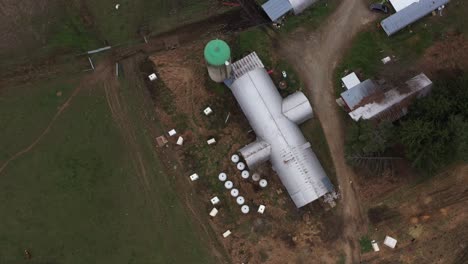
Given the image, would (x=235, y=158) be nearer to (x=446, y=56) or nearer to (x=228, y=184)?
(x=228, y=184)

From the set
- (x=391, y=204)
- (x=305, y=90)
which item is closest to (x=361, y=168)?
(x=391, y=204)

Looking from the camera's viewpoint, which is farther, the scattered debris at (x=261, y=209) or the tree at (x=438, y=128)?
the scattered debris at (x=261, y=209)

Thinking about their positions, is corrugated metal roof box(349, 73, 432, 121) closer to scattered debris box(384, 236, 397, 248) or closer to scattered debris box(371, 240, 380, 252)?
scattered debris box(384, 236, 397, 248)

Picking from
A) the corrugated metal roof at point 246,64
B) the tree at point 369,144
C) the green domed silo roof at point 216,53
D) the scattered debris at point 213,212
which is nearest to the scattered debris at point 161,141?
the scattered debris at point 213,212

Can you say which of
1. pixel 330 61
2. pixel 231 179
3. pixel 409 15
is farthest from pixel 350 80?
pixel 231 179

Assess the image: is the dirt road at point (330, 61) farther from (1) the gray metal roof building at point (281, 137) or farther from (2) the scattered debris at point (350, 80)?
(1) the gray metal roof building at point (281, 137)

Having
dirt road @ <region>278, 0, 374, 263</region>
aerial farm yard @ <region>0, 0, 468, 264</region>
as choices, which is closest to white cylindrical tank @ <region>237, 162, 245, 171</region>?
aerial farm yard @ <region>0, 0, 468, 264</region>
